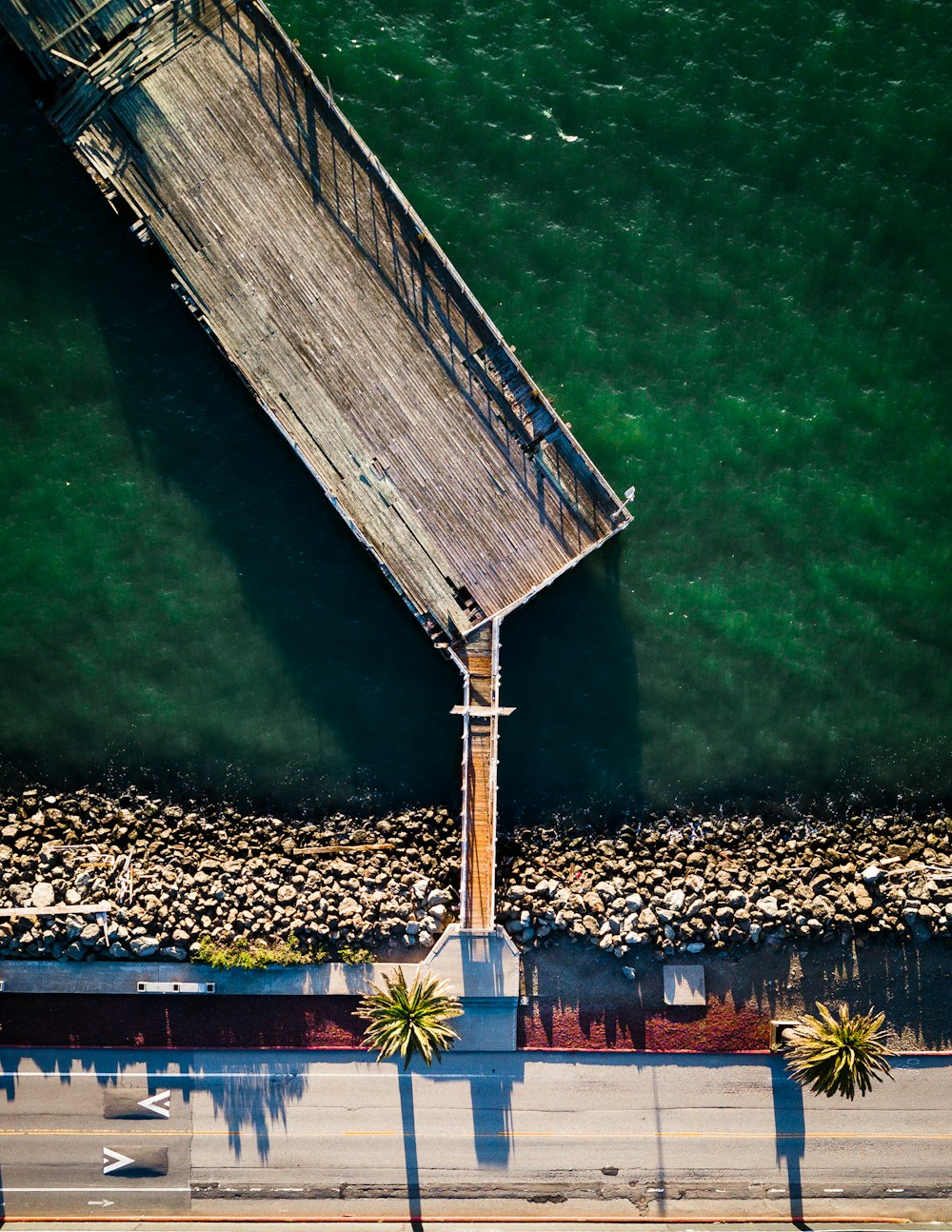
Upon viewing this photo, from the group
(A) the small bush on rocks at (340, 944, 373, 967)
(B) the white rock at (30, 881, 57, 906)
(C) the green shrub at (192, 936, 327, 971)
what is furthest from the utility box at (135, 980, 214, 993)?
(A) the small bush on rocks at (340, 944, 373, 967)

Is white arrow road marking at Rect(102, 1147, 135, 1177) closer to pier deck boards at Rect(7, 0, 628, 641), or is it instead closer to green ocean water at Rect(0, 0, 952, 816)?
green ocean water at Rect(0, 0, 952, 816)

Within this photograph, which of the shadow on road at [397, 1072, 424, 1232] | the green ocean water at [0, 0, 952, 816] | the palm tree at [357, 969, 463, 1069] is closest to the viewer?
the palm tree at [357, 969, 463, 1069]

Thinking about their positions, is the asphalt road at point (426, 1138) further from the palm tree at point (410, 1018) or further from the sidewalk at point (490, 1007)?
the palm tree at point (410, 1018)

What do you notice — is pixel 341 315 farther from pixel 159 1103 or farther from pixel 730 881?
pixel 159 1103

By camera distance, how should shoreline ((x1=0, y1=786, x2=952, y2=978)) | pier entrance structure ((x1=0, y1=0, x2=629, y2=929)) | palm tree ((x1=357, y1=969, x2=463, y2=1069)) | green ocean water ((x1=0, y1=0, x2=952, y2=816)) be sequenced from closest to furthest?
palm tree ((x1=357, y1=969, x2=463, y2=1069)) → pier entrance structure ((x1=0, y1=0, x2=629, y2=929)) → shoreline ((x1=0, y1=786, x2=952, y2=978)) → green ocean water ((x1=0, y1=0, x2=952, y2=816))

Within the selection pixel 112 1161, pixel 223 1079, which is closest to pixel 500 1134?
pixel 223 1079

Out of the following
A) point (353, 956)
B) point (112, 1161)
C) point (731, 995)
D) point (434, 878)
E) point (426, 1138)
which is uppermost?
point (434, 878)

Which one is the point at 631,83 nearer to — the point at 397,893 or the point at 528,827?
the point at 528,827
